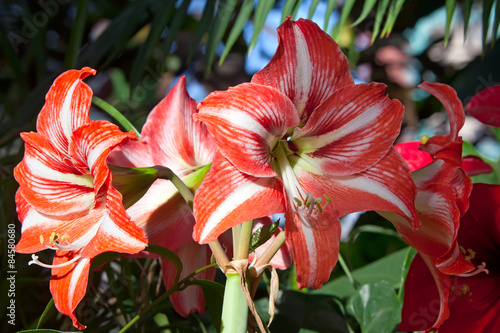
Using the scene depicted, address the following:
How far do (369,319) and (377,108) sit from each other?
0.21m

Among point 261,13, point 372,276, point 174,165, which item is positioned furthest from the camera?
point 261,13

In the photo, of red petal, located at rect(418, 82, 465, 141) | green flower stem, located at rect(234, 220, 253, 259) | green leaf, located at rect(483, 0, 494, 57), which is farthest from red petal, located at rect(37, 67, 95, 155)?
green leaf, located at rect(483, 0, 494, 57)

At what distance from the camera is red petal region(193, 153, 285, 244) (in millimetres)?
256

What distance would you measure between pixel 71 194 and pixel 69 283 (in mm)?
60

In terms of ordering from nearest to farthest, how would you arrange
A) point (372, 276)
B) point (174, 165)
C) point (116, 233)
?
1. point (116, 233)
2. point (174, 165)
3. point (372, 276)

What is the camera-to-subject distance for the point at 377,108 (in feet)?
0.97

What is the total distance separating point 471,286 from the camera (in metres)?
0.35

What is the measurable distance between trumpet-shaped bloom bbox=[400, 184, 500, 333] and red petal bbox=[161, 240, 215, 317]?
5.6 inches

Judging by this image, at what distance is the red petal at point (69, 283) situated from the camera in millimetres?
271

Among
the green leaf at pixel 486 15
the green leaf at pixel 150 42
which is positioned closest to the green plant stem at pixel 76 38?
the green leaf at pixel 150 42

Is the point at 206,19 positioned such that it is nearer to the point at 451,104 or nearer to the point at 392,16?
the point at 392,16

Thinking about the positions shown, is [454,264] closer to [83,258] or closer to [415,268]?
[415,268]

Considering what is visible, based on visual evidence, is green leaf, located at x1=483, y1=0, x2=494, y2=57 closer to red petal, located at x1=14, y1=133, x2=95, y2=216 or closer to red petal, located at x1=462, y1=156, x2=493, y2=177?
red petal, located at x1=462, y1=156, x2=493, y2=177

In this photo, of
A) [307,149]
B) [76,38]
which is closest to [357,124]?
[307,149]
